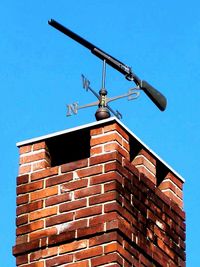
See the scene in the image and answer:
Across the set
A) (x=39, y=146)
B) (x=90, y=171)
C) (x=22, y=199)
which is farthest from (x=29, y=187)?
(x=90, y=171)

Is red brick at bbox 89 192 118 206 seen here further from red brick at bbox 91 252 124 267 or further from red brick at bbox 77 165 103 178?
red brick at bbox 91 252 124 267

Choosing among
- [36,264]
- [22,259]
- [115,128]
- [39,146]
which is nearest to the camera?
[36,264]

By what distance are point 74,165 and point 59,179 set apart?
7.9 inches

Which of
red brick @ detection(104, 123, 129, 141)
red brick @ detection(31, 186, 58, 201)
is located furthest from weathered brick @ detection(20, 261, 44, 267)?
red brick @ detection(104, 123, 129, 141)

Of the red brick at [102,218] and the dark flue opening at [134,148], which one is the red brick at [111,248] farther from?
the dark flue opening at [134,148]

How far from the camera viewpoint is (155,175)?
12336mm

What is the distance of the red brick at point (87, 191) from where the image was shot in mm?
11438

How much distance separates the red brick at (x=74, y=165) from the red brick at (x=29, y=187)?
283mm

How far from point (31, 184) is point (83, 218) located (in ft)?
2.71

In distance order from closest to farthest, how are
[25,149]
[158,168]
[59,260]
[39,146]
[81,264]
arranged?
[81,264]
[59,260]
[39,146]
[25,149]
[158,168]

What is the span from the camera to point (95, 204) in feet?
37.2

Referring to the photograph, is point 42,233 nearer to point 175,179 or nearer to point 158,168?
point 158,168

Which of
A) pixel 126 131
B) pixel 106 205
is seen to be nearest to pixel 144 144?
pixel 126 131

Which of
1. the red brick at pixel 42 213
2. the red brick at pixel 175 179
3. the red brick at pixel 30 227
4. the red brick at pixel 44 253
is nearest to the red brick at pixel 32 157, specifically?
the red brick at pixel 42 213
